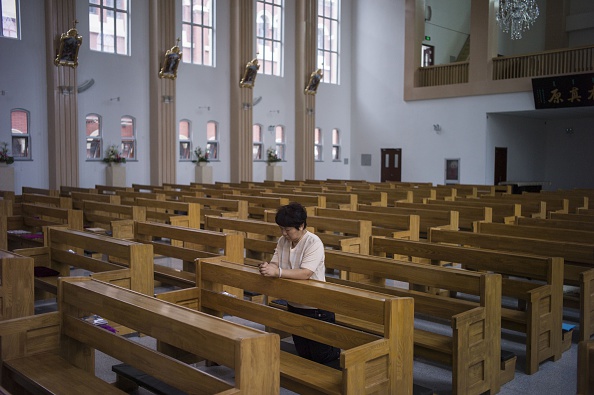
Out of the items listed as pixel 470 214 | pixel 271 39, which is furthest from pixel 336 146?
pixel 470 214

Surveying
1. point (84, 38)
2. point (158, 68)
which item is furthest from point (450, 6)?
point (84, 38)

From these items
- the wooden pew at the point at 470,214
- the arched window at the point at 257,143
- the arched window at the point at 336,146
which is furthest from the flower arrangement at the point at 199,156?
the wooden pew at the point at 470,214

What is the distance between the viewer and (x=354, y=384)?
283 cm

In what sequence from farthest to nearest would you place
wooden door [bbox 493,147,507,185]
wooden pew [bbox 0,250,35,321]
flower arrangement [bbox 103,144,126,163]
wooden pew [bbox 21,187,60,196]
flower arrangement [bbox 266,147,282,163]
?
flower arrangement [bbox 266,147,282,163]
wooden door [bbox 493,147,507,185]
flower arrangement [bbox 103,144,126,163]
wooden pew [bbox 21,187,60,196]
wooden pew [bbox 0,250,35,321]

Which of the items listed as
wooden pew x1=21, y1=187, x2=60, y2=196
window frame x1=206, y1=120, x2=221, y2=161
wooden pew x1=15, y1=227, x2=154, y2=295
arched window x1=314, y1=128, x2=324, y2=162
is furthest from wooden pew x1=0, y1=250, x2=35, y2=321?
arched window x1=314, y1=128, x2=324, y2=162

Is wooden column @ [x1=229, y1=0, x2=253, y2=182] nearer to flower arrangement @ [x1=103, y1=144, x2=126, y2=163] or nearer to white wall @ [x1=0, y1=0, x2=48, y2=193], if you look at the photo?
flower arrangement @ [x1=103, y1=144, x2=126, y2=163]

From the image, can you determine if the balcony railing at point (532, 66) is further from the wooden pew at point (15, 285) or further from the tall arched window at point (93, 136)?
the wooden pew at point (15, 285)

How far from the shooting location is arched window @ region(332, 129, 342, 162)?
23.7 m

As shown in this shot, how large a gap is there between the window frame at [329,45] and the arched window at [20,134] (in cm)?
1113

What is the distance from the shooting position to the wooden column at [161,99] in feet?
58.4

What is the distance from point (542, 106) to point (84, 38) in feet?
43.2

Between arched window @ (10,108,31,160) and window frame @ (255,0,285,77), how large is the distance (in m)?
8.27

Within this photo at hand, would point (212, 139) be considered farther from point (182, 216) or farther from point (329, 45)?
point (182, 216)

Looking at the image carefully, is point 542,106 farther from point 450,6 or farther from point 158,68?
point 158,68
